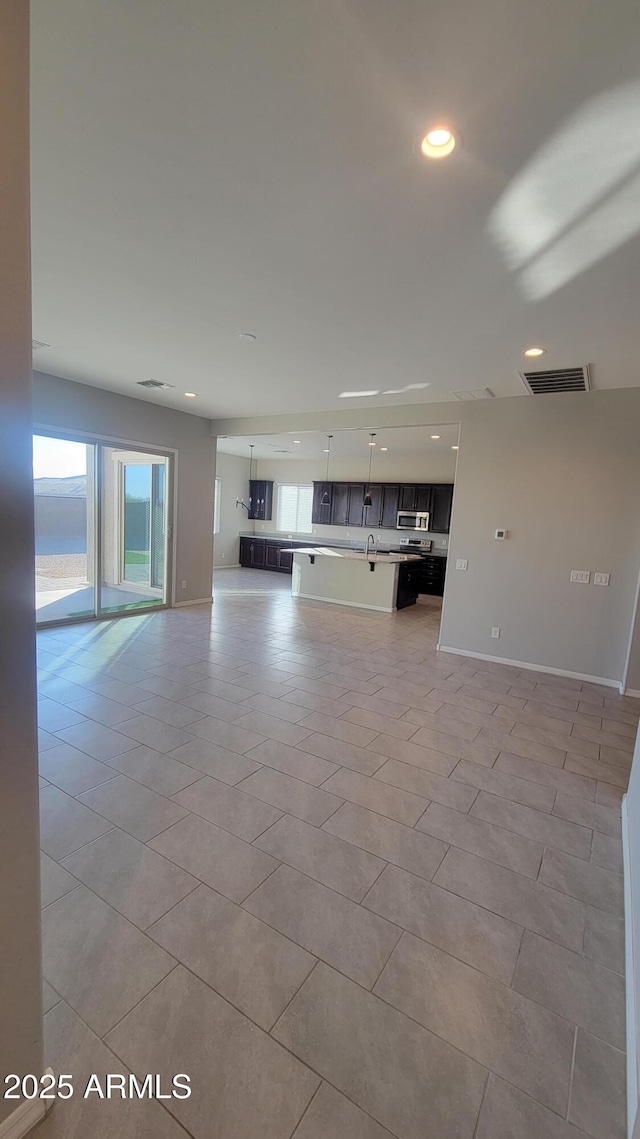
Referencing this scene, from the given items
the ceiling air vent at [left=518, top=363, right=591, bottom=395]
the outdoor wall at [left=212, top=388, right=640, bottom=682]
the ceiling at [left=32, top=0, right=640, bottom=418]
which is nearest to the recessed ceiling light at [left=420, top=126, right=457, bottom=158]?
the ceiling at [left=32, top=0, right=640, bottom=418]

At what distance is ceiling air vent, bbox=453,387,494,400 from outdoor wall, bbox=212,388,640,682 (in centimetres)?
10

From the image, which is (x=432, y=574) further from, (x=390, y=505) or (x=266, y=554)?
(x=266, y=554)

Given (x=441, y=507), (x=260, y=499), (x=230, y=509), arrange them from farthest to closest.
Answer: (x=260, y=499) → (x=230, y=509) → (x=441, y=507)

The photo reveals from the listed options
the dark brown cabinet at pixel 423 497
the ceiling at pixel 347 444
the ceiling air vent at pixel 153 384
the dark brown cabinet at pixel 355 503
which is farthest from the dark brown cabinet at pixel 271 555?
the ceiling air vent at pixel 153 384

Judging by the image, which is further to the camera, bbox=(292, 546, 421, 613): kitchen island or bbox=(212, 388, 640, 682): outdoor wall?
bbox=(292, 546, 421, 613): kitchen island

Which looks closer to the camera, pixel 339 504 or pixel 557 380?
pixel 557 380

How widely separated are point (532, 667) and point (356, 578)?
3429 mm

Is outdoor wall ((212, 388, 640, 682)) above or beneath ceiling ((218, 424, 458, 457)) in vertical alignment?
beneath

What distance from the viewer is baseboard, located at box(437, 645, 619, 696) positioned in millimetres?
4571

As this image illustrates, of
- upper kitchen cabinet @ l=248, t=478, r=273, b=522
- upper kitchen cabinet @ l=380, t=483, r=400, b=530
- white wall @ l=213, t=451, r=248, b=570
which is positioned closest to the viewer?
upper kitchen cabinet @ l=380, t=483, r=400, b=530

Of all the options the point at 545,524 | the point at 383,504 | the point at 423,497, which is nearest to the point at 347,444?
the point at 383,504

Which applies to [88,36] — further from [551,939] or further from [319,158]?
[551,939]

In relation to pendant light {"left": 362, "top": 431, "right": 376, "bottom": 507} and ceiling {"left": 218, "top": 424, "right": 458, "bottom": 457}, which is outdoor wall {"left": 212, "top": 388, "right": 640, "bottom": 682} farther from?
pendant light {"left": 362, "top": 431, "right": 376, "bottom": 507}

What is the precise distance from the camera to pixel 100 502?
223 inches
